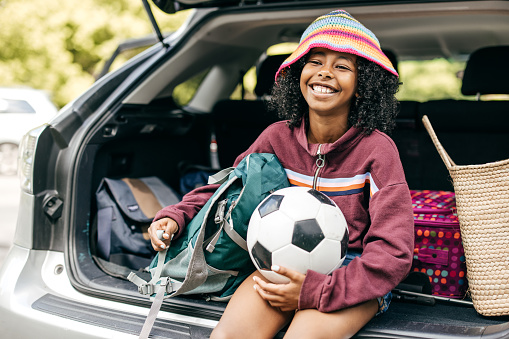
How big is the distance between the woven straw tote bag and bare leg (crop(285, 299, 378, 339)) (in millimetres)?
423

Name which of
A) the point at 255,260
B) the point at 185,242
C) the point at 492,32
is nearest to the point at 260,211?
the point at 255,260

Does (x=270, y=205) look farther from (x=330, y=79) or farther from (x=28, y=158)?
(x=28, y=158)

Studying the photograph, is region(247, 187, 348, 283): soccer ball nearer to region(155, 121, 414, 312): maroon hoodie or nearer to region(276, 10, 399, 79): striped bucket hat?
region(155, 121, 414, 312): maroon hoodie

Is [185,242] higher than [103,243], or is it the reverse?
[185,242]

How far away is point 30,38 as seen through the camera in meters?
11.2

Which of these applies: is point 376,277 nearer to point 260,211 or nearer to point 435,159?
point 260,211

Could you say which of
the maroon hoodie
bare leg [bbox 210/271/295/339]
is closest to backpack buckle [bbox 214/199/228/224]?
the maroon hoodie

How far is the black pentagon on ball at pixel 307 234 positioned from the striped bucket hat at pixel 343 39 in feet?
2.01

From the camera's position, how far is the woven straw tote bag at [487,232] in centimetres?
162

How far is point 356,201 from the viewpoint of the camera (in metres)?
1.72

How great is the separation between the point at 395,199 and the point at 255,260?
48 cm

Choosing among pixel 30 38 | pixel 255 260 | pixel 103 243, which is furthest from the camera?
pixel 30 38

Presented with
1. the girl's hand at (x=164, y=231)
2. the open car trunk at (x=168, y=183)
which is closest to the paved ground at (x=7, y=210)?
the open car trunk at (x=168, y=183)

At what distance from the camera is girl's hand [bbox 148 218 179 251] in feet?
5.78
